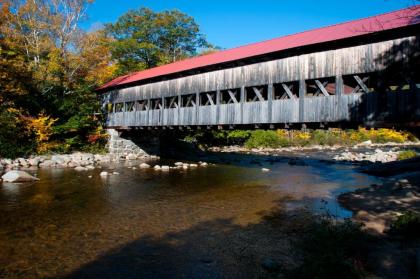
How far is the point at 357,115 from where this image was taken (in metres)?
10.4

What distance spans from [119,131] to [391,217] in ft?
59.2

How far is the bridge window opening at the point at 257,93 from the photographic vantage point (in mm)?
13295

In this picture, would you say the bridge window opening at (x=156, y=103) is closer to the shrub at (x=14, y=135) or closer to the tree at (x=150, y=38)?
the shrub at (x=14, y=135)

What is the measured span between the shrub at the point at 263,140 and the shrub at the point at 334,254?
26.0m

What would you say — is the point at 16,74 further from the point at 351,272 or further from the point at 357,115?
the point at 351,272

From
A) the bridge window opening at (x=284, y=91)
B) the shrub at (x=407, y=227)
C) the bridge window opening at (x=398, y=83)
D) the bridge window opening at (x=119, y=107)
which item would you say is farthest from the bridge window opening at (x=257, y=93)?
the bridge window opening at (x=119, y=107)

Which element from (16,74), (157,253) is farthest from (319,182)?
(16,74)

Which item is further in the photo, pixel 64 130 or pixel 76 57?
pixel 76 57

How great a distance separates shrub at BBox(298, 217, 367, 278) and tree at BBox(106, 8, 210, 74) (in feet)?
102

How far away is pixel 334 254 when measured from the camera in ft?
15.3

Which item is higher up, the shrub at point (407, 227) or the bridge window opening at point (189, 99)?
the bridge window opening at point (189, 99)

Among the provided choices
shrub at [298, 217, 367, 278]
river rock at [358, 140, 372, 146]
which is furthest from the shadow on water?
river rock at [358, 140, 372, 146]

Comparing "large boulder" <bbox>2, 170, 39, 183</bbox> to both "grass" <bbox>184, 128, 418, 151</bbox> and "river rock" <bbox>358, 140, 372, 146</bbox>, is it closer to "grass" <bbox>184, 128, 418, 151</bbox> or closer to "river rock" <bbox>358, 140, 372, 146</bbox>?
"grass" <bbox>184, 128, 418, 151</bbox>

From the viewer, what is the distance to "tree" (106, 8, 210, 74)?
113 ft
